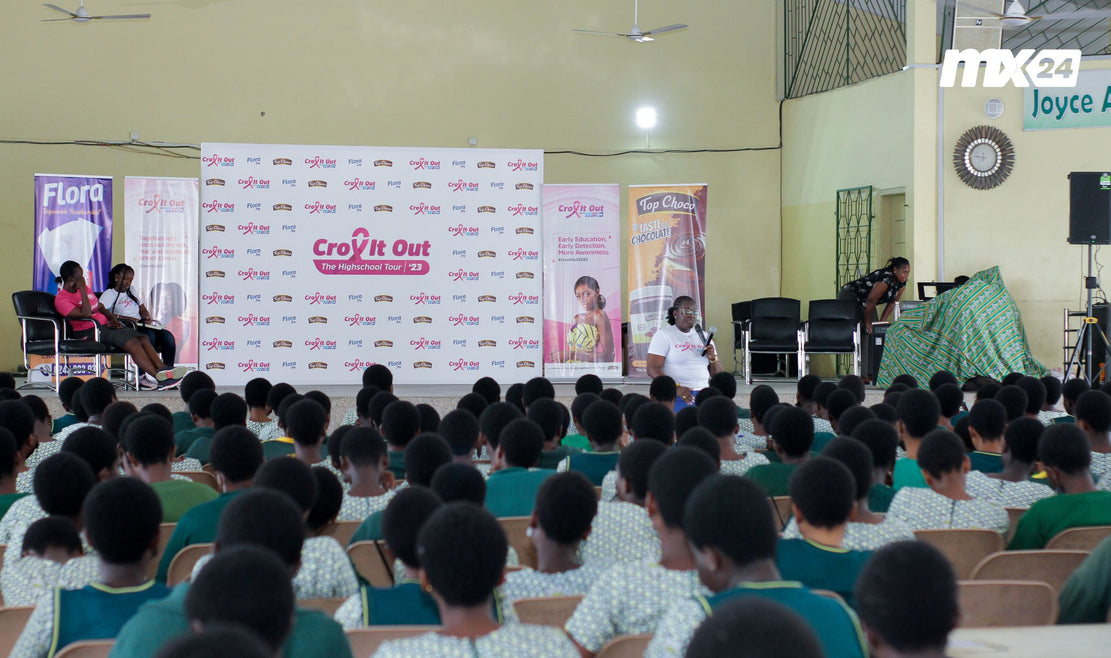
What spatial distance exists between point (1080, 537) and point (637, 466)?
1.17 m

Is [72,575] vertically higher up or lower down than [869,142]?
lower down

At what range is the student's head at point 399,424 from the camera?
4.30 m

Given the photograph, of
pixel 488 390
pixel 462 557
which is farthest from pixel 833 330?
pixel 462 557

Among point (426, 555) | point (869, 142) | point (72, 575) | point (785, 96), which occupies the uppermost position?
point (785, 96)

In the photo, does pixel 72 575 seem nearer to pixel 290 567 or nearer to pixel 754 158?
pixel 290 567

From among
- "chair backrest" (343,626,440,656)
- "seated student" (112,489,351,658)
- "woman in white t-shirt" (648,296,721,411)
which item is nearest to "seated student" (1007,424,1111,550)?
"chair backrest" (343,626,440,656)

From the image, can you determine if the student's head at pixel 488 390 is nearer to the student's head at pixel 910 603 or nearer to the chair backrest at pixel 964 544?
the chair backrest at pixel 964 544

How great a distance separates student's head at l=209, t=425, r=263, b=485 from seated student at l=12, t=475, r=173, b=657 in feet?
3.19

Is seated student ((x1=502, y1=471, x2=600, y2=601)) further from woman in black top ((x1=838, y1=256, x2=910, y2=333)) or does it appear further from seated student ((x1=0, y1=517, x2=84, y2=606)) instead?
woman in black top ((x1=838, y1=256, x2=910, y2=333))

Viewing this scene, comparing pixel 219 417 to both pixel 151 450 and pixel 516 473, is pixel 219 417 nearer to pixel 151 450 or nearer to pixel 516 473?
pixel 151 450

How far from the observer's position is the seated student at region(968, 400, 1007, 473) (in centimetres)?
409

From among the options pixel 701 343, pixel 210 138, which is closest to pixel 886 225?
pixel 701 343

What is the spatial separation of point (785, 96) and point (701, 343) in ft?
21.3

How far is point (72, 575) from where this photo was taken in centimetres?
248
